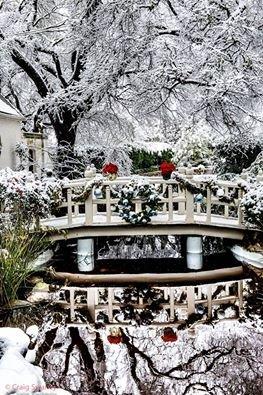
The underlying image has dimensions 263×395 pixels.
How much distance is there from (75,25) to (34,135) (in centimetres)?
295

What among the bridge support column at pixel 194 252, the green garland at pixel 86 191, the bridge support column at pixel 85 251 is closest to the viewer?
the bridge support column at pixel 194 252

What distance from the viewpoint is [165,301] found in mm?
8445

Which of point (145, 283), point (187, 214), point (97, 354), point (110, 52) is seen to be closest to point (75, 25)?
point (110, 52)

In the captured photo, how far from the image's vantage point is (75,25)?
46.3 ft

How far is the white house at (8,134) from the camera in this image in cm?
1288

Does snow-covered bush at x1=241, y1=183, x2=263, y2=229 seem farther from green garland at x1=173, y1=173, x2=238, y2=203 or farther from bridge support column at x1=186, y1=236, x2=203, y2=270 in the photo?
bridge support column at x1=186, y1=236, x2=203, y2=270

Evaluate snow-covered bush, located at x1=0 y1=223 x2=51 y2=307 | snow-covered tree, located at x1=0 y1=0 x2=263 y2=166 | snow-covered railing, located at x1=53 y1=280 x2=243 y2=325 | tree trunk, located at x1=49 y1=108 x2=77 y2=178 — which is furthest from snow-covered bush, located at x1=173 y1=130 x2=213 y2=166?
snow-covered bush, located at x1=0 y1=223 x2=51 y2=307

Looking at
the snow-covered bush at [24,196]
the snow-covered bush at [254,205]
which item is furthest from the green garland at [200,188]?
the snow-covered bush at [24,196]

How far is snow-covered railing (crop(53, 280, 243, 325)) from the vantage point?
7.76 meters

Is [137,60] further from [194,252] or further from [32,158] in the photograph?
[194,252]

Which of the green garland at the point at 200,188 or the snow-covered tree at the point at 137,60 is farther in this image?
the snow-covered tree at the point at 137,60

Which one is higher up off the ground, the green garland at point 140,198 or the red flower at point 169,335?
the green garland at point 140,198

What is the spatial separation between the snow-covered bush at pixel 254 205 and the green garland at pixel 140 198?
1.71 meters

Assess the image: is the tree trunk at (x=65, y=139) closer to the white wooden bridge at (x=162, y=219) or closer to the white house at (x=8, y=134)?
the white house at (x=8, y=134)
